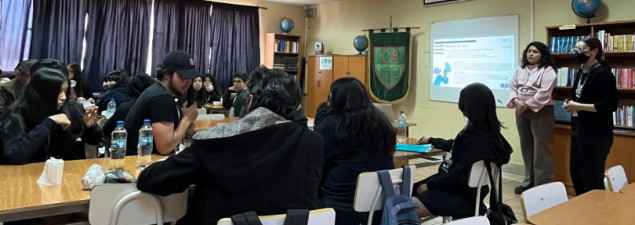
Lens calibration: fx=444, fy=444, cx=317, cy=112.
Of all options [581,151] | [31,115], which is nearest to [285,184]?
[31,115]

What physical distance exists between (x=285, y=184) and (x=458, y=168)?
1.26 meters

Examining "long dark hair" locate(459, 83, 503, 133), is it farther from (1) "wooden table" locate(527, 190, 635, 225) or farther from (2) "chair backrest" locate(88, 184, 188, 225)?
(2) "chair backrest" locate(88, 184, 188, 225)

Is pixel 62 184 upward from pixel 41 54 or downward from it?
downward

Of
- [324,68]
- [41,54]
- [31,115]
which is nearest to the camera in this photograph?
[31,115]

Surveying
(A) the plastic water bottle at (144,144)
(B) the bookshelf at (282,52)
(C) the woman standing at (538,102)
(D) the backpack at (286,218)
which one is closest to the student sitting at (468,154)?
(D) the backpack at (286,218)

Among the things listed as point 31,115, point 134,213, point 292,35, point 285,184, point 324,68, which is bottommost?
point 134,213

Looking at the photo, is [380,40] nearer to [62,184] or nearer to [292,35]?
[292,35]

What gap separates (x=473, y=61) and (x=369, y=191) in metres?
4.46

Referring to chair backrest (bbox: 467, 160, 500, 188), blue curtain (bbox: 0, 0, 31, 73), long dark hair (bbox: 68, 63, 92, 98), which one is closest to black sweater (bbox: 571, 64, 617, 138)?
chair backrest (bbox: 467, 160, 500, 188)

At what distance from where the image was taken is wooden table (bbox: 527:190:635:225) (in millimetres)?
1723

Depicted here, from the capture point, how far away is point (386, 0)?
24.5 feet

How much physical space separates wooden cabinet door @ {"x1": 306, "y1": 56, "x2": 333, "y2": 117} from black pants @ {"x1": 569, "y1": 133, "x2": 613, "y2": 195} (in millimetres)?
4591

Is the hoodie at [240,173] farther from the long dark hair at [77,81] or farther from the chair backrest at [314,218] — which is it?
the long dark hair at [77,81]

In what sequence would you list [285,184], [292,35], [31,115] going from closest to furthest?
[285,184] → [31,115] → [292,35]
